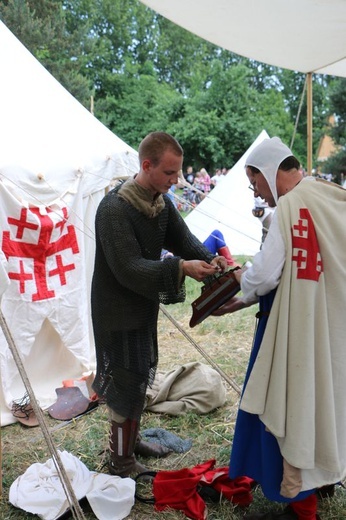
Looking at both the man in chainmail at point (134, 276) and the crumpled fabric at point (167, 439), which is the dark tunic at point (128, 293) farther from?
the crumpled fabric at point (167, 439)

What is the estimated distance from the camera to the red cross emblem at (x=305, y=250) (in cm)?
176

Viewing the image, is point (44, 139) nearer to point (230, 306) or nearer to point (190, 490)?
point (230, 306)

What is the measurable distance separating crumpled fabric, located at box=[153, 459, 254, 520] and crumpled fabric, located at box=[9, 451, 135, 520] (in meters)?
0.13

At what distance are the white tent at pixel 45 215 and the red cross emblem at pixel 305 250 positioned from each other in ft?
6.42

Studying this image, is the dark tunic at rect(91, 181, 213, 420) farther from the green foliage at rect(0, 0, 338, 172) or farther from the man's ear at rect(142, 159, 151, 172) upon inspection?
the green foliage at rect(0, 0, 338, 172)

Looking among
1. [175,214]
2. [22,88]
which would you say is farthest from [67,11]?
[175,214]

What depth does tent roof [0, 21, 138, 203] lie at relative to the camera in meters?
3.26

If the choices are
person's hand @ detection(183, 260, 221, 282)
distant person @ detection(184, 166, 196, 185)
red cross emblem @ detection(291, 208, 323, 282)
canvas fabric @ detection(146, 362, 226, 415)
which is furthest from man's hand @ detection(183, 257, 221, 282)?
distant person @ detection(184, 166, 196, 185)

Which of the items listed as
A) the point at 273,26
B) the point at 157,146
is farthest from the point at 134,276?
the point at 273,26

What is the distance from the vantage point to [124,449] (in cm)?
241

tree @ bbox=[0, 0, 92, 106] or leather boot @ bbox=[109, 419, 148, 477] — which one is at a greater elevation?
tree @ bbox=[0, 0, 92, 106]

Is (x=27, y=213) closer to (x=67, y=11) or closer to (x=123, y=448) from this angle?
(x=123, y=448)

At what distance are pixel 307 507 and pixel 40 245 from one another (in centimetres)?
218

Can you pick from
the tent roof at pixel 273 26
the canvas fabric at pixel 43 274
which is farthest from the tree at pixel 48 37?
the canvas fabric at pixel 43 274
